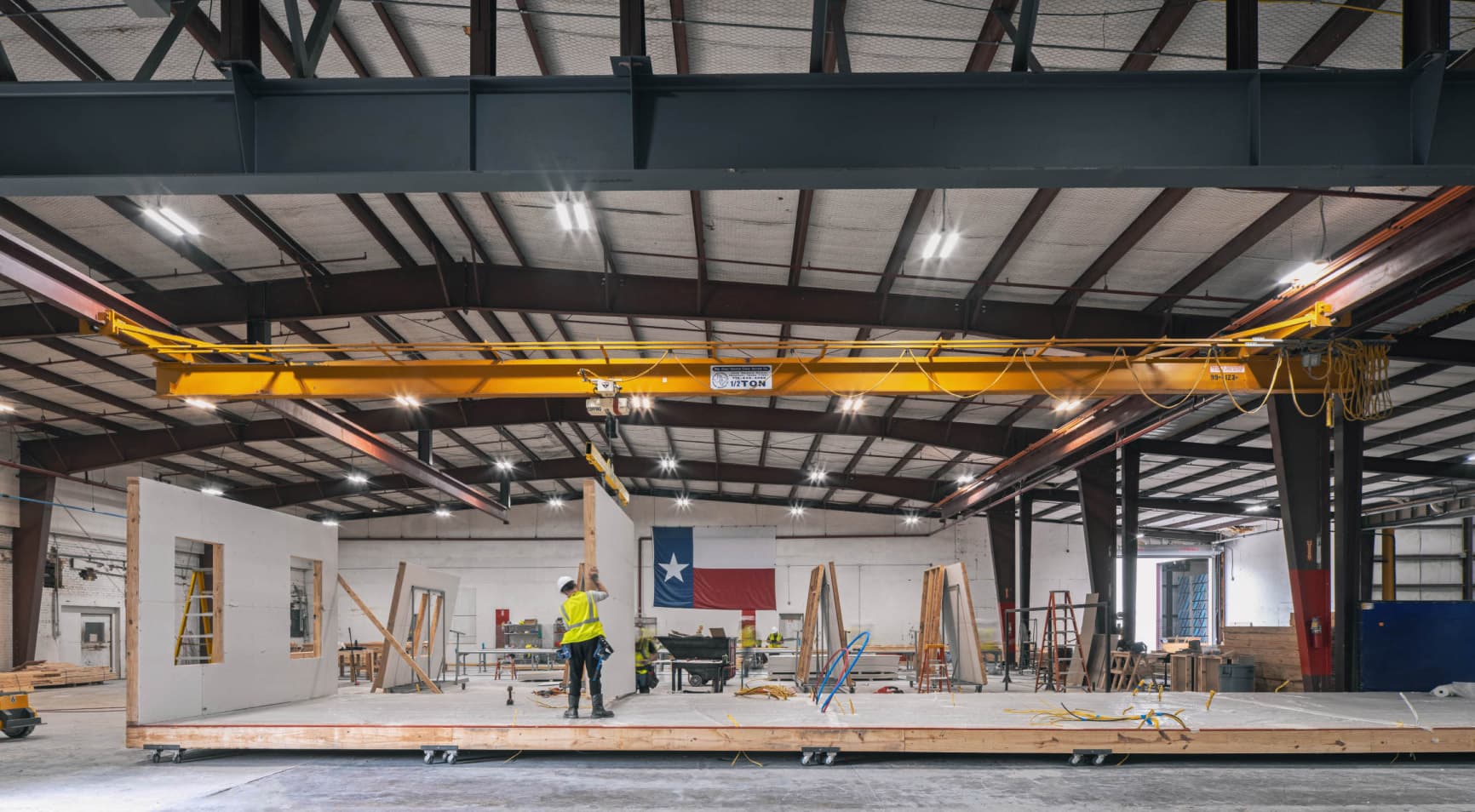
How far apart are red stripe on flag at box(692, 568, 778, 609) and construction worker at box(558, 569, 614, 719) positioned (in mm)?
25425

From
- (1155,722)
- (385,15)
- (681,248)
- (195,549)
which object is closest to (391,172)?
(385,15)

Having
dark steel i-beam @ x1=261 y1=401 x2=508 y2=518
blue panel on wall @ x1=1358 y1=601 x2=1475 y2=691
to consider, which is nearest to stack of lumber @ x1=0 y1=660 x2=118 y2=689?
dark steel i-beam @ x1=261 y1=401 x2=508 y2=518

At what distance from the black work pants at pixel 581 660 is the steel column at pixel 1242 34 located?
31.4ft

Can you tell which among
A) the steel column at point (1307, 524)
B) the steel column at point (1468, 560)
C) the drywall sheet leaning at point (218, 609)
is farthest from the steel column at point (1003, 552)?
the drywall sheet leaning at point (218, 609)

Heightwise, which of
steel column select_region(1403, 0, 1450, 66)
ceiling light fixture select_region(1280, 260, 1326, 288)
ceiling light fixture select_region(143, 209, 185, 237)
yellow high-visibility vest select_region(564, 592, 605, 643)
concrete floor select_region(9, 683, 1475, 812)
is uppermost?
ceiling light fixture select_region(143, 209, 185, 237)

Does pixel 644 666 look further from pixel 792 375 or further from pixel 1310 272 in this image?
pixel 1310 272

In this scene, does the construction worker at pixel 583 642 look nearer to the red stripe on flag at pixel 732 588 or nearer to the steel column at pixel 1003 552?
the steel column at pixel 1003 552

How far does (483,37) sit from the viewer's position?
7504mm

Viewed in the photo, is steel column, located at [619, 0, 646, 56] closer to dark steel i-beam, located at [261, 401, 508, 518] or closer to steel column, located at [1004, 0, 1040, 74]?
steel column, located at [1004, 0, 1040, 74]

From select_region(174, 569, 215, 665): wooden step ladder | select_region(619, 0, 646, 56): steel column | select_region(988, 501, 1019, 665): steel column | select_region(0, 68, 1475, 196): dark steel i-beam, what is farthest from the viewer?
select_region(988, 501, 1019, 665): steel column

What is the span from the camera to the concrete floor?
31.8 ft

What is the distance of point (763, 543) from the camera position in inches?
1554

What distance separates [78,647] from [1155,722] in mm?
29258

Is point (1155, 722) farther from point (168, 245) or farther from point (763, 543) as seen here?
point (763, 543)
